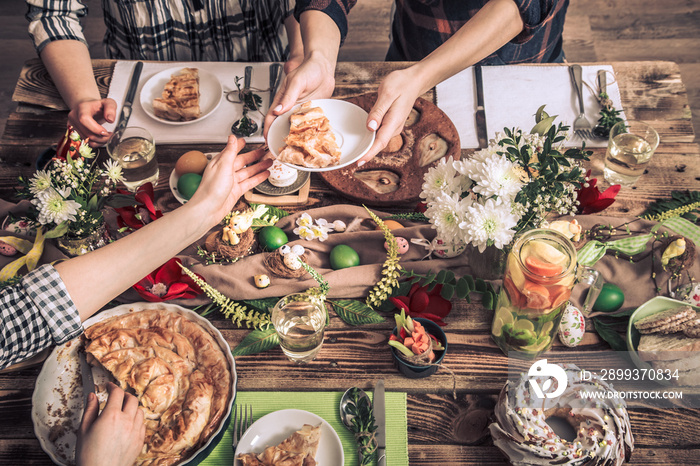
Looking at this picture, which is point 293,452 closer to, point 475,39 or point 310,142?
point 310,142

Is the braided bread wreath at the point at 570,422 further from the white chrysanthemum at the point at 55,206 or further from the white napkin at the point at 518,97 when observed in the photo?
the white chrysanthemum at the point at 55,206

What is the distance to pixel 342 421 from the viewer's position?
116 centimetres

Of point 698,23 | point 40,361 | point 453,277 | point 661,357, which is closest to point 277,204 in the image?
point 453,277

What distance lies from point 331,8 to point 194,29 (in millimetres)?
626

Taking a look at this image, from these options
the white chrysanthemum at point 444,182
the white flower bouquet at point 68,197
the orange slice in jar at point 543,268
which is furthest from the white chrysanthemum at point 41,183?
the orange slice in jar at point 543,268

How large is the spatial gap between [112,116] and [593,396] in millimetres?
1581

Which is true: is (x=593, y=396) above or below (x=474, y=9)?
below

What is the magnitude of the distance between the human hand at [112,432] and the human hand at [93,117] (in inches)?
35.0

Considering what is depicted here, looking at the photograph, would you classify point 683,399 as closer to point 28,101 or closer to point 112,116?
point 112,116

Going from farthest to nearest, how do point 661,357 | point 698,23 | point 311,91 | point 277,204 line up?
1. point 698,23
2. point 311,91
3. point 277,204
4. point 661,357

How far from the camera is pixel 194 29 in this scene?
2.04 metres

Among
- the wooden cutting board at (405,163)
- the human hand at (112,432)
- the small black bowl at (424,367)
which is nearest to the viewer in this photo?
the human hand at (112,432)

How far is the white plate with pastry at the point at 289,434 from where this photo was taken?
3.53ft

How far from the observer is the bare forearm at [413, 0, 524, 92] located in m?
1.60
